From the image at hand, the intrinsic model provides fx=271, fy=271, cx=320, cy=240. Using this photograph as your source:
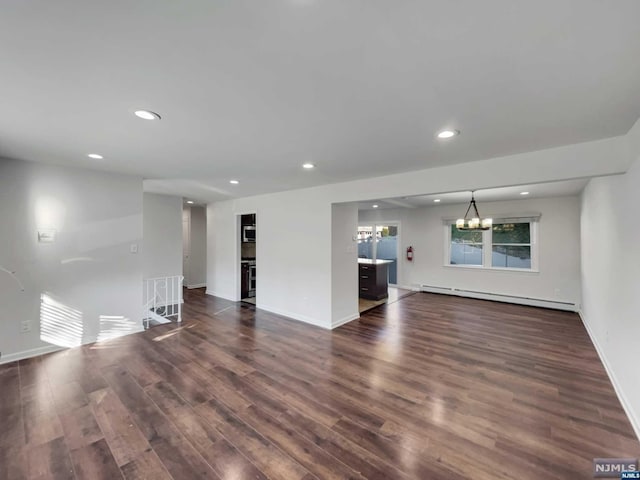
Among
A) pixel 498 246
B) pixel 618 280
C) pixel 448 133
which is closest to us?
pixel 448 133

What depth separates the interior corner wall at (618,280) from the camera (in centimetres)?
224

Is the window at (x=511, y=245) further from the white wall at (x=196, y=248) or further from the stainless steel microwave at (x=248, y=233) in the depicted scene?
the white wall at (x=196, y=248)

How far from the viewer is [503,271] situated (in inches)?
256

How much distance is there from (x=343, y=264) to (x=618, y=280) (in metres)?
3.39

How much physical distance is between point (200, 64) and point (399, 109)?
51.7 inches

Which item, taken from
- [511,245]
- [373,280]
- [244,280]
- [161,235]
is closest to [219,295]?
[244,280]

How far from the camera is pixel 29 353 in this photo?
343 centimetres

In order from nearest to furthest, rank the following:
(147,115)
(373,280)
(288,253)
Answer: (147,115), (288,253), (373,280)

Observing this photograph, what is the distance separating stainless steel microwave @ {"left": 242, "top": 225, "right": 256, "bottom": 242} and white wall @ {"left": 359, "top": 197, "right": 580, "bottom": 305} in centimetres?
397

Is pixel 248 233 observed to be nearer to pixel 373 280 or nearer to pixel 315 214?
pixel 315 214

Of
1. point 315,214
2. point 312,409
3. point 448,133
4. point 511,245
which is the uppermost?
point 448,133

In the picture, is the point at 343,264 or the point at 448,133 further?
the point at 343,264

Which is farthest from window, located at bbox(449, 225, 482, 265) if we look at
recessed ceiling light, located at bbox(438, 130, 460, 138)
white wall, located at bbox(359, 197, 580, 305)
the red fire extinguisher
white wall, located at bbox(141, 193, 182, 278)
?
white wall, located at bbox(141, 193, 182, 278)

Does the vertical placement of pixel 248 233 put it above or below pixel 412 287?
above
